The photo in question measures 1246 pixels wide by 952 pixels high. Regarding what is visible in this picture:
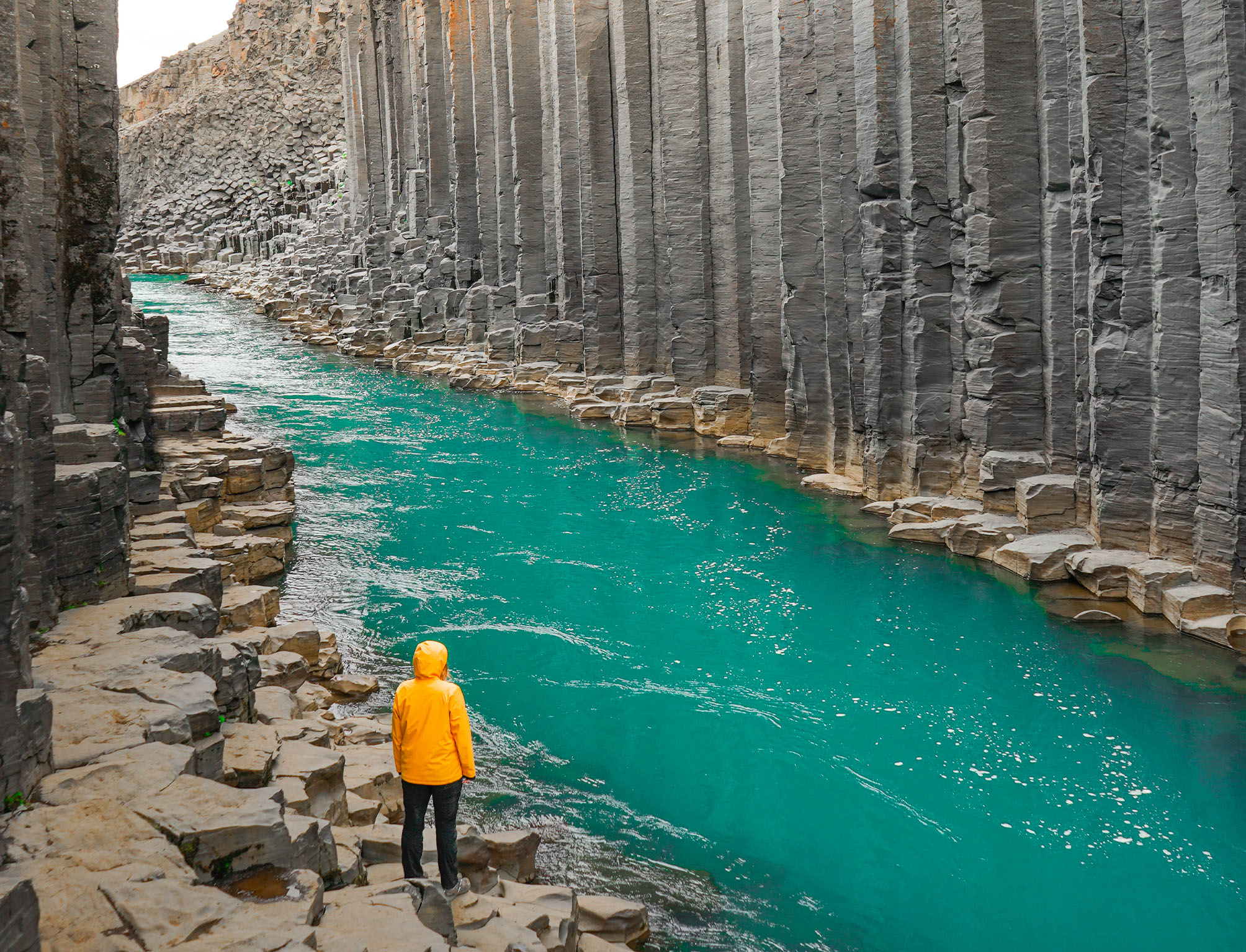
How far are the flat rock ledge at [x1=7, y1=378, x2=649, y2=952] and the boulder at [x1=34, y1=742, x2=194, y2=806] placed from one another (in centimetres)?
1

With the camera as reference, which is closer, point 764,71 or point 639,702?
point 639,702

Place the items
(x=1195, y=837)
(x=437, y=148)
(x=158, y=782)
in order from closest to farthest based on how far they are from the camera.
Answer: (x=158, y=782)
(x=1195, y=837)
(x=437, y=148)

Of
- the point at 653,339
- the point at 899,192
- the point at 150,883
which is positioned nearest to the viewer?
the point at 150,883

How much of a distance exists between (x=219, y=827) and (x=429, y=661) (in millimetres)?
1307

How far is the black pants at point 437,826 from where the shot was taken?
5.62m

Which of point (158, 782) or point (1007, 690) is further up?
point (158, 782)

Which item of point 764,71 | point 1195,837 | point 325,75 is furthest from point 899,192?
point 325,75

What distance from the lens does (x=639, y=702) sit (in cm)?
1004

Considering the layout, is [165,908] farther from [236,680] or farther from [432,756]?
[236,680]

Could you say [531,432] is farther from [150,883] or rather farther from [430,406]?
[150,883]

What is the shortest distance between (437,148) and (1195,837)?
36.7 m

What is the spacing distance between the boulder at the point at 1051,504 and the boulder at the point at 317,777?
9794 millimetres

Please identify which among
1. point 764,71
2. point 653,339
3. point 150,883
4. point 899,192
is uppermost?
point 764,71

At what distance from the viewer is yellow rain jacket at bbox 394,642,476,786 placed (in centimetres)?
559
